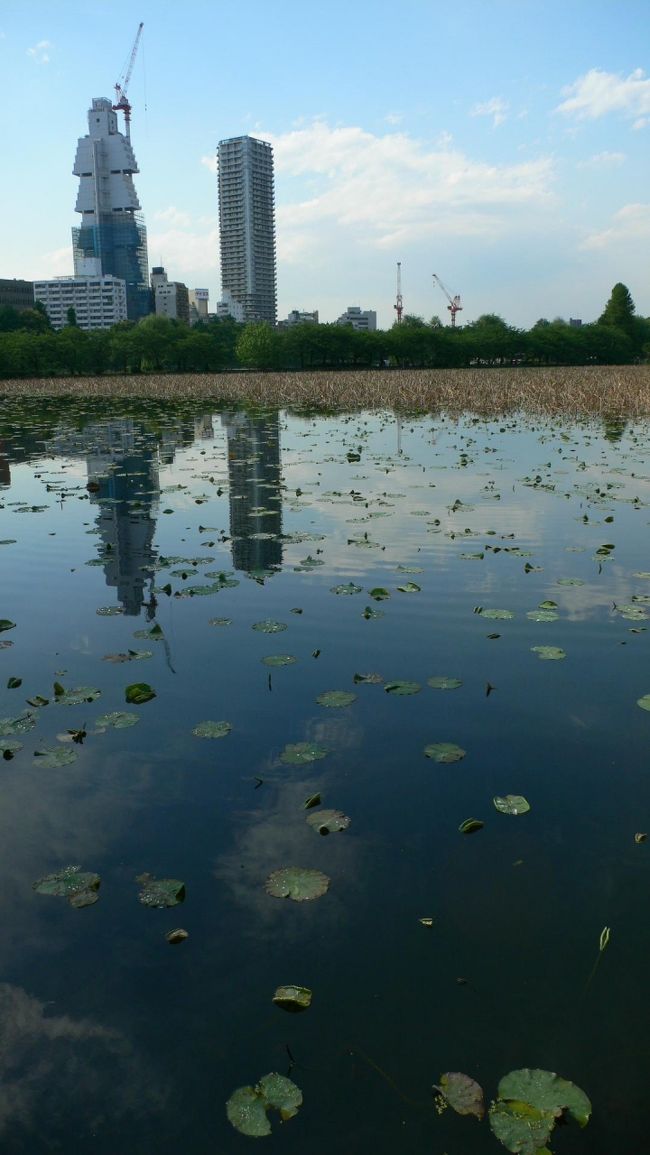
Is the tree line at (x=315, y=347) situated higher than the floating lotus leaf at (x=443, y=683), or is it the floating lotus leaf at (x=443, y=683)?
the tree line at (x=315, y=347)

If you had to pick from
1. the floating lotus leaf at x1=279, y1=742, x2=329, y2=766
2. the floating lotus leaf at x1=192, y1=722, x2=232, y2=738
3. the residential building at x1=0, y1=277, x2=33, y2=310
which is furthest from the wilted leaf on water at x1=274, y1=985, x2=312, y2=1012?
the residential building at x1=0, y1=277, x2=33, y2=310

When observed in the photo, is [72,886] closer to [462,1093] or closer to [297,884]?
[297,884]

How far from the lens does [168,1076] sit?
2.29 metres

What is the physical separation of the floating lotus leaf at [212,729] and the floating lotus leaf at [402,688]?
1.12m

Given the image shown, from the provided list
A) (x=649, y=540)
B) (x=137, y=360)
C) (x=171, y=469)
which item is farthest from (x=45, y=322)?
(x=649, y=540)

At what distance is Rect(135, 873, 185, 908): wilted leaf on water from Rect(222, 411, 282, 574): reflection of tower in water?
4.94m

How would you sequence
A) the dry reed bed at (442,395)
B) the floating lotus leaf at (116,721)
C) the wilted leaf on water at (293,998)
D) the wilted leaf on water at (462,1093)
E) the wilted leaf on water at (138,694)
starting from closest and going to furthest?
the wilted leaf on water at (462,1093), the wilted leaf on water at (293,998), the floating lotus leaf at (116,721), the wilted leaf on water at (138,694), the dry reed bed at (442,395)

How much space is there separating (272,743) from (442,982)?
187cm

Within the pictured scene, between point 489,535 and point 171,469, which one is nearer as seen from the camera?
point 489,535

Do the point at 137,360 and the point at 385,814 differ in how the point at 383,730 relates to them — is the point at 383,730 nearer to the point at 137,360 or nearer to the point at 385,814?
the point at 385,814

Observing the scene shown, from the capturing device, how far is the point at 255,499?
39.2 ft

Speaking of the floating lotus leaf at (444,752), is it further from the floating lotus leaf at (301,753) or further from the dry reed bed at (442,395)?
the dry reed bed at (442,395)

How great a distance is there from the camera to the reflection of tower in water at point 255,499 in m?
8.58

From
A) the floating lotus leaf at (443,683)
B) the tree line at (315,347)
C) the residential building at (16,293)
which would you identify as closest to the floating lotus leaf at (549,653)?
the floating lotus leaf at (443,683)
